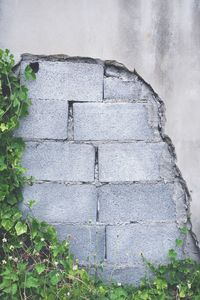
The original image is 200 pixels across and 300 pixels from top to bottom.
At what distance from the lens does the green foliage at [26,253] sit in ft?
8.86

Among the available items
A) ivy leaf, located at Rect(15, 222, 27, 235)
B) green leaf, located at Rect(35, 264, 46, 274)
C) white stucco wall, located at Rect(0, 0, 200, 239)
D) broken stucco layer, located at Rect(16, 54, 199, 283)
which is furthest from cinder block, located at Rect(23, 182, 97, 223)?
white stucco wall, located at Rect(0, 0, 200, 239)

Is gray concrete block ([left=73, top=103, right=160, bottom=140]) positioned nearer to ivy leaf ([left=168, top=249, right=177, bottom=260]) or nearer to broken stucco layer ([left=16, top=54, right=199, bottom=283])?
broken stucco layer ([left=16, top=54, right=199, bottom=283])

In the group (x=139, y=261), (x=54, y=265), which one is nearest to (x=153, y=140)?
(x=139, y=261)

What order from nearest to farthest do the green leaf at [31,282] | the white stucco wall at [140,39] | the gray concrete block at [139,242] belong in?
the green leaf at [31,282] < the white stucco wall at [140,39] < the gray concrete block at [139,242]

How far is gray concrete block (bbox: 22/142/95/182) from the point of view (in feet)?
9.39

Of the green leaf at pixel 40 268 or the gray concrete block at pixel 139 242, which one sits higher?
the gray concrete block at pixel 139 242

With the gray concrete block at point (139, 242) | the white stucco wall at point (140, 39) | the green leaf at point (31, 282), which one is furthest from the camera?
the gray concrete block at point (139, 242)

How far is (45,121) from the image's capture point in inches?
112

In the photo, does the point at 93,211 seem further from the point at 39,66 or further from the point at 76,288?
the point at 39,66

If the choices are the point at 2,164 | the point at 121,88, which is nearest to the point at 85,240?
the point at 2,164

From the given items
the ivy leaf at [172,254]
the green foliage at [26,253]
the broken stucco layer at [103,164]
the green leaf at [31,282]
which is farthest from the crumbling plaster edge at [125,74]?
the green leaf at [31,282]

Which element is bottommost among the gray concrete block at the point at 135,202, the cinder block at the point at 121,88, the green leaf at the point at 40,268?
the green leaf at the point at 40,268

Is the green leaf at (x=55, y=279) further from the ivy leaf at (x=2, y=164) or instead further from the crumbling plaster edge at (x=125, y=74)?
the crumbling plaster edge at (x=125, y=74)

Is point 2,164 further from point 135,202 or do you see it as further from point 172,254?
point 172,254
